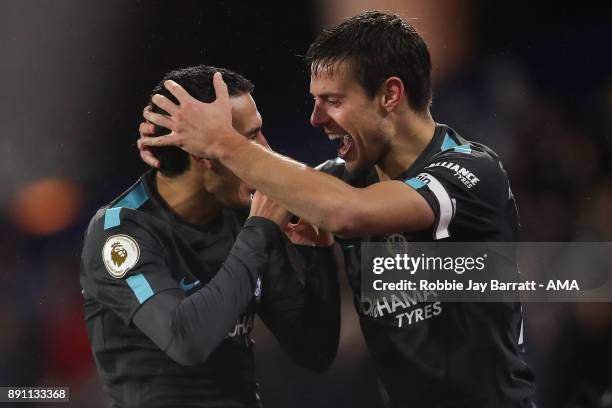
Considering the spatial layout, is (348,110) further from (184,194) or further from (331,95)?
(184,194)

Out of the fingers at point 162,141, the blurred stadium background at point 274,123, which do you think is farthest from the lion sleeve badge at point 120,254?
the blurred stadium background at point 274,123

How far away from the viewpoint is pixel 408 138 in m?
2.38

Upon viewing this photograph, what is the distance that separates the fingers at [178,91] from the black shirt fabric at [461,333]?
0.68 meters

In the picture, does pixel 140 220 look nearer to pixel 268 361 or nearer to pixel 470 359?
pixel 470 359

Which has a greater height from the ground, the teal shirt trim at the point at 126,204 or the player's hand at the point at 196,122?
the player's hand at the point at 196,122

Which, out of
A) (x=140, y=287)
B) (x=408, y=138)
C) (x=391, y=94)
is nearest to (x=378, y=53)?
(x=391, y=94)

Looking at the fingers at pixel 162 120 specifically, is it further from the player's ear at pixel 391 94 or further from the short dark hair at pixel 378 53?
the player's ear at pixel 391 94

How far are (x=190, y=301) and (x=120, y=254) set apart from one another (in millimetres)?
261

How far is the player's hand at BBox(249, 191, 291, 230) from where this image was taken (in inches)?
87.6

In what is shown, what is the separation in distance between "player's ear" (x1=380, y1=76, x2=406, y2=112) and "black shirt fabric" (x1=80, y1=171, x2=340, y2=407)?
1.60 feet

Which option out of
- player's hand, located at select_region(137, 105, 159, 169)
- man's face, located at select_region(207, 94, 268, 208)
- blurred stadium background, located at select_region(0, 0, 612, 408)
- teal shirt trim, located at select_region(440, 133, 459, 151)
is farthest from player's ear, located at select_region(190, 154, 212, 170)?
blurred stadium background, located at select_region(0, 0, 612, 408)

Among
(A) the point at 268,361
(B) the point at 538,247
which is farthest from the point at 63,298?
(B) the point at 538,247

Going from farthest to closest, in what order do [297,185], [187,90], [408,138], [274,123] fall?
[274,123] < [408,138] < [187,90] < [297,185]

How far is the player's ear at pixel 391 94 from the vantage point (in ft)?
7.73
